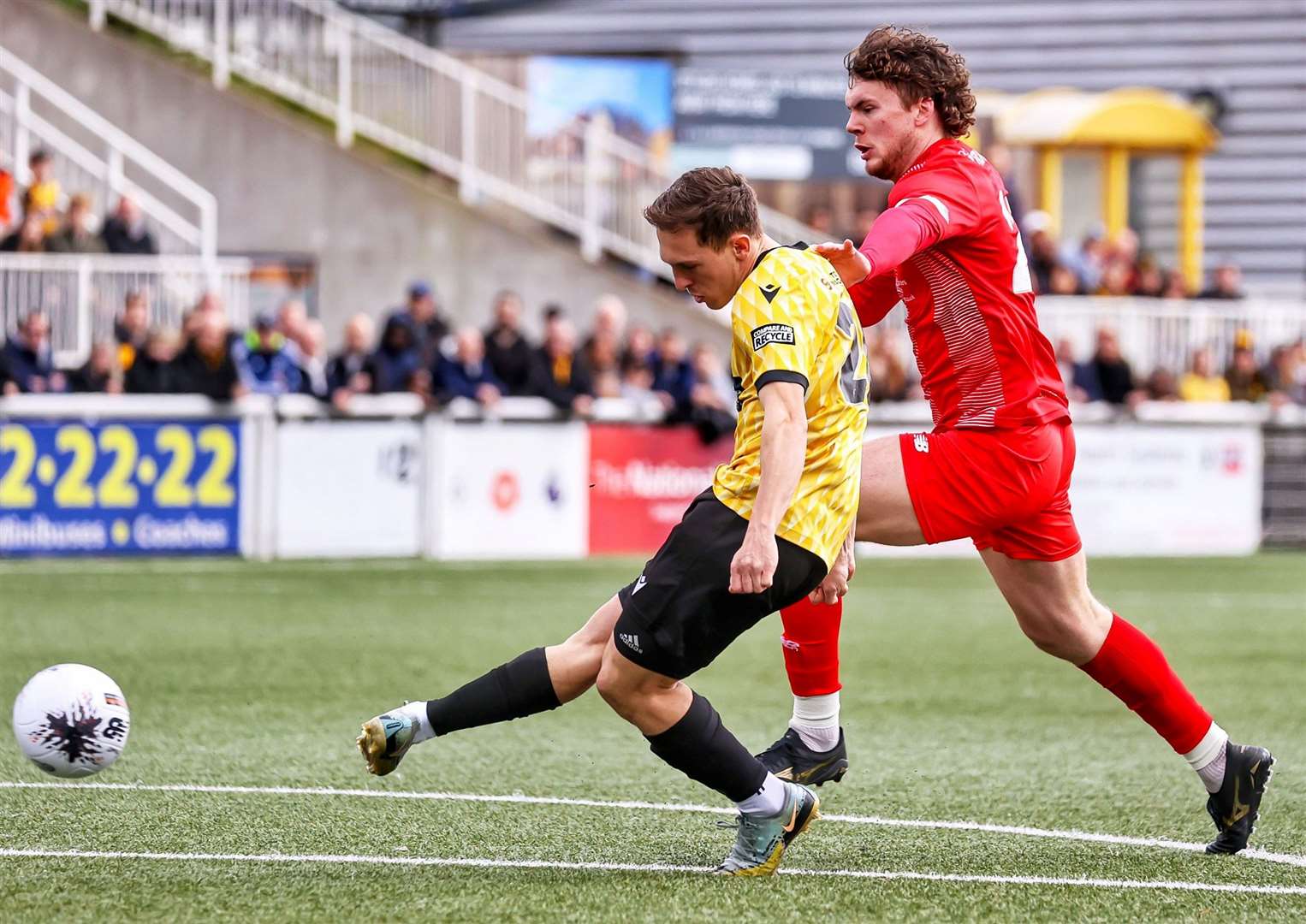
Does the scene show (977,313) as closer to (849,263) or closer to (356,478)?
(849,263)

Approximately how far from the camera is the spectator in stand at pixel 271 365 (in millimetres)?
16906

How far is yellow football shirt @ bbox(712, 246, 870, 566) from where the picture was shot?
16.0 feet

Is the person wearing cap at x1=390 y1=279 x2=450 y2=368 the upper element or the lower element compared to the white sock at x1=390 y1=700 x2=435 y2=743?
upper

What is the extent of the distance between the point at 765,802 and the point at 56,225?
1484cm

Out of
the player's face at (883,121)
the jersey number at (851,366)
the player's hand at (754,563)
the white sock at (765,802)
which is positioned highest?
the player's face at (883,121)

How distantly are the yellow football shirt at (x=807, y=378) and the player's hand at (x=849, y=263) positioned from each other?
0.04 meters

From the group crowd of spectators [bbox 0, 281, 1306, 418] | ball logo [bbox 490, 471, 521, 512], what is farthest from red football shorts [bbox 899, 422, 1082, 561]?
ball logo [bbox 490, 471, 521, 512]

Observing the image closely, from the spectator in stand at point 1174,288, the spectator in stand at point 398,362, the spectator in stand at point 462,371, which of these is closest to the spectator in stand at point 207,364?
the spectator in stand at point 398,362

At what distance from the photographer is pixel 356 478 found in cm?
1644

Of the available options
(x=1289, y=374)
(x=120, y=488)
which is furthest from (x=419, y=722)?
(x=1289, y=374)

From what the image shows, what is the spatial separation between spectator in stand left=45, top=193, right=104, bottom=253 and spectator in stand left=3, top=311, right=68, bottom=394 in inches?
82.9

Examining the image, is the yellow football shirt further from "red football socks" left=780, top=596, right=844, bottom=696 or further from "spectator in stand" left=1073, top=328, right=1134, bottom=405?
"spectator in stand" left=1073, top=328, right=1134, bottom=405

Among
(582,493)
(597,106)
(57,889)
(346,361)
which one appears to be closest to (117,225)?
(346,361)

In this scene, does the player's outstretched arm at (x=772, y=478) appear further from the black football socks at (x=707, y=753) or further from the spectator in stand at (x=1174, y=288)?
the spectator in stand at (x=1174, y=288)
